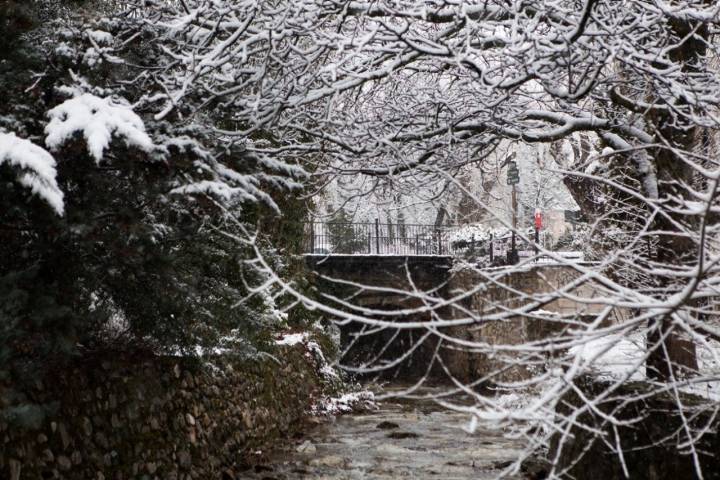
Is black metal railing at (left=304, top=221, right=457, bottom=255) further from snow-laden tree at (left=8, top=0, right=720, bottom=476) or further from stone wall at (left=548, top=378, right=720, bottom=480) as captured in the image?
stone wall at (left=548, top=378, right=720, bottom=480)

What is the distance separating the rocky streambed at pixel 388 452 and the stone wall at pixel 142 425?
60 centimetres

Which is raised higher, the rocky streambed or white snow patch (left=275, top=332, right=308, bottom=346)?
white snow patch (left=275, top=332, right=308, bottom=346)

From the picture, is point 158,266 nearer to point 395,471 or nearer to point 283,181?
point 283,181

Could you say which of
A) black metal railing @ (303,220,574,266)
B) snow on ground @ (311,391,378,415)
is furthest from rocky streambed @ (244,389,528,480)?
black metal railing @ (303,220,574,266)

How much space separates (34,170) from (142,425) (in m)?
3.16

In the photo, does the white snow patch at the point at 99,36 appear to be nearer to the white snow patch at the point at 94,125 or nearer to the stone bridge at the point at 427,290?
the white snow patch at the point at 94,125

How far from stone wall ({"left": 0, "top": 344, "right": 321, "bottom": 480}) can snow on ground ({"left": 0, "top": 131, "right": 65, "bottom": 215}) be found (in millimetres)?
1422

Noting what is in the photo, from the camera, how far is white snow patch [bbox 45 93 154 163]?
411 centimetres

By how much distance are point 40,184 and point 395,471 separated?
19.6 feet

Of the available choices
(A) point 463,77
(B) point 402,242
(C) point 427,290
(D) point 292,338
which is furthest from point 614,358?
(B) point 402,242

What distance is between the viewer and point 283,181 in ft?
21.0

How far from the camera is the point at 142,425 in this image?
6.37 m

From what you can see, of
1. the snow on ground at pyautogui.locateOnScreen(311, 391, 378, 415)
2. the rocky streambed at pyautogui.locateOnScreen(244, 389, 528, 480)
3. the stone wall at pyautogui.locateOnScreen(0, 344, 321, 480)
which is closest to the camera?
the stone wall at pyautogui.locateOnScreen(0, 344, 321, 480)

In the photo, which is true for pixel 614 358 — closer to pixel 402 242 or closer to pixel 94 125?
pixel 94 125
